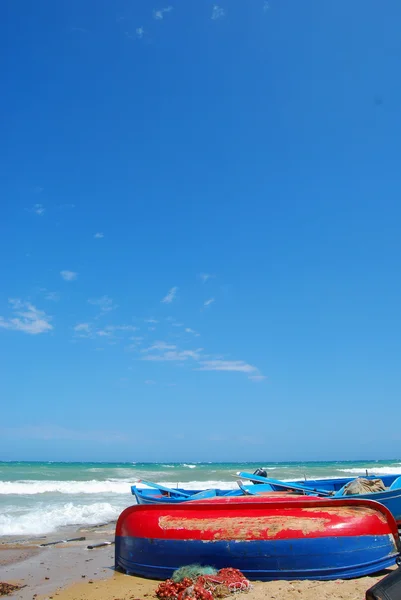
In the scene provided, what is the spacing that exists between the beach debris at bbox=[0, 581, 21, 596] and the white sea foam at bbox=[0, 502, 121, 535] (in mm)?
6908

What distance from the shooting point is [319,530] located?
305 inches

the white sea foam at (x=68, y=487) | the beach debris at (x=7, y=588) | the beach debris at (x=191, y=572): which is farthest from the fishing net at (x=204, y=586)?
the white sea foam at (x=68, y=487)

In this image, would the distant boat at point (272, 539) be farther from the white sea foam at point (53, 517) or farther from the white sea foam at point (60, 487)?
the white sea foam at point (60, 487)

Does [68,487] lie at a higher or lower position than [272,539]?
lower

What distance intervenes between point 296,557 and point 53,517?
40.8ft

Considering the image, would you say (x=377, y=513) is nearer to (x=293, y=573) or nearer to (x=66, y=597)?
(x=293, y=573)

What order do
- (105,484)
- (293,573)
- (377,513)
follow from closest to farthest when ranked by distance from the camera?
(293,573)
(377,513)
(105,484)

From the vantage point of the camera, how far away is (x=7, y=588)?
837 cm

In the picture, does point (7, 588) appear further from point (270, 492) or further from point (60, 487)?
point (60, 487)

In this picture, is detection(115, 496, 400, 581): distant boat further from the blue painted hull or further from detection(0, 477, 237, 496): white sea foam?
detection(0, 477, 237, 496): white sea foam

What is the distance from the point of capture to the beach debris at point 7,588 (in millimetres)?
8188

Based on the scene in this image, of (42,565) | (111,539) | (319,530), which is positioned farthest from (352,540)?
(111,539)

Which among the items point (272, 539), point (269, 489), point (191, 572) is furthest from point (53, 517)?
point (272, 539)

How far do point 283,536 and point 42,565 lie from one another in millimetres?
5571
